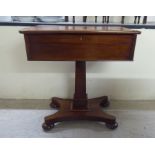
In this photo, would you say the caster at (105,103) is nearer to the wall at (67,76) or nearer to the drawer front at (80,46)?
the wall at (67,76)

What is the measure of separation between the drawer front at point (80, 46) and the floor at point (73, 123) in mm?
571

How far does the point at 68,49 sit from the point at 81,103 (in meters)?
0.54

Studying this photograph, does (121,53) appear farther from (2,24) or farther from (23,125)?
(2,24)

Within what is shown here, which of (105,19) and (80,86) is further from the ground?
(105,19)

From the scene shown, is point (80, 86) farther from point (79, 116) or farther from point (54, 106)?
point (54, 106)

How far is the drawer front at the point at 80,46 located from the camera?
48.8 inches

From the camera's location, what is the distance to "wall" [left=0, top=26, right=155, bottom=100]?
1.83 metres

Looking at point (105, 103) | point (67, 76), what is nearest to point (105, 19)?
point (67, 76)

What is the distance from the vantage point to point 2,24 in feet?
5.65

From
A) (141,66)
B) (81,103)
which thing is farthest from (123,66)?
(81,103)

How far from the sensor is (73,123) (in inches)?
62.9

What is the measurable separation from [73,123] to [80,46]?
67 centimetres

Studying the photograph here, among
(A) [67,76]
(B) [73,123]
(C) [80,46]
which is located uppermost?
(C) [80,46]

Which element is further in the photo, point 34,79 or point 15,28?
point 34,79
